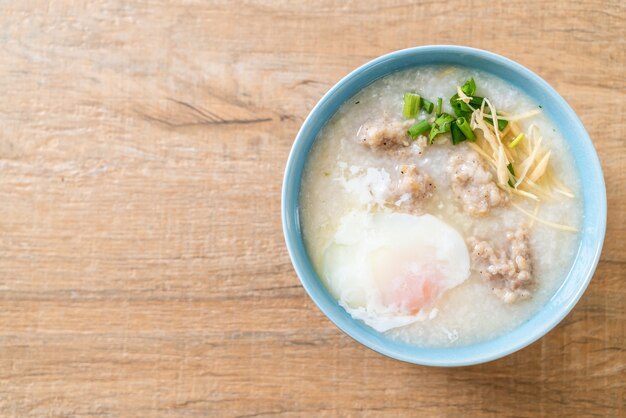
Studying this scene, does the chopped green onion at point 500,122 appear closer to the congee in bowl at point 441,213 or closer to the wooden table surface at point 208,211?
the congee in bowl at point 441,213

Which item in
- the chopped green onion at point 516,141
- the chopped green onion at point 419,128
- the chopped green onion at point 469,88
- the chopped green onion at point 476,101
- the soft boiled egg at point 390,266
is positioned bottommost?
the soft boiled egg at point 390,266

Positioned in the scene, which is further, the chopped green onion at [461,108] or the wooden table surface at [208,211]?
the wooden table surface at [208,211]

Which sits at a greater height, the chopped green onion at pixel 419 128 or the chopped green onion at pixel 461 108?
the chopped green onion at pixel 461 108

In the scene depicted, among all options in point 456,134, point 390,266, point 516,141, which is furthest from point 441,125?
point 390,266

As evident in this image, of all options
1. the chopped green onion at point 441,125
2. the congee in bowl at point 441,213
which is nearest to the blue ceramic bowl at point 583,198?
the congee in bowl at point 441,213

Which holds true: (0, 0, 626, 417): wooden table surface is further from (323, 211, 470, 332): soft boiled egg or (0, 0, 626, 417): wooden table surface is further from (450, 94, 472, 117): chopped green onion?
(450, 94, 472, 117): chopped green onion

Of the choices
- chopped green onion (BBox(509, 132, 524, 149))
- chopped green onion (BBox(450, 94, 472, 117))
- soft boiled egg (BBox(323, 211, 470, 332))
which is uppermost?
chopped green onion (BBox(450, 94, 472, 117))

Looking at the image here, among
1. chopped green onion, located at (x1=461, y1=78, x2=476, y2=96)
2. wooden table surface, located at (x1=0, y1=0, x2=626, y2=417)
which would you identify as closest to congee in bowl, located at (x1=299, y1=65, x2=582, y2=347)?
chopped green onion, located at (x1=461, y1=78, x2=476, y2=96)
